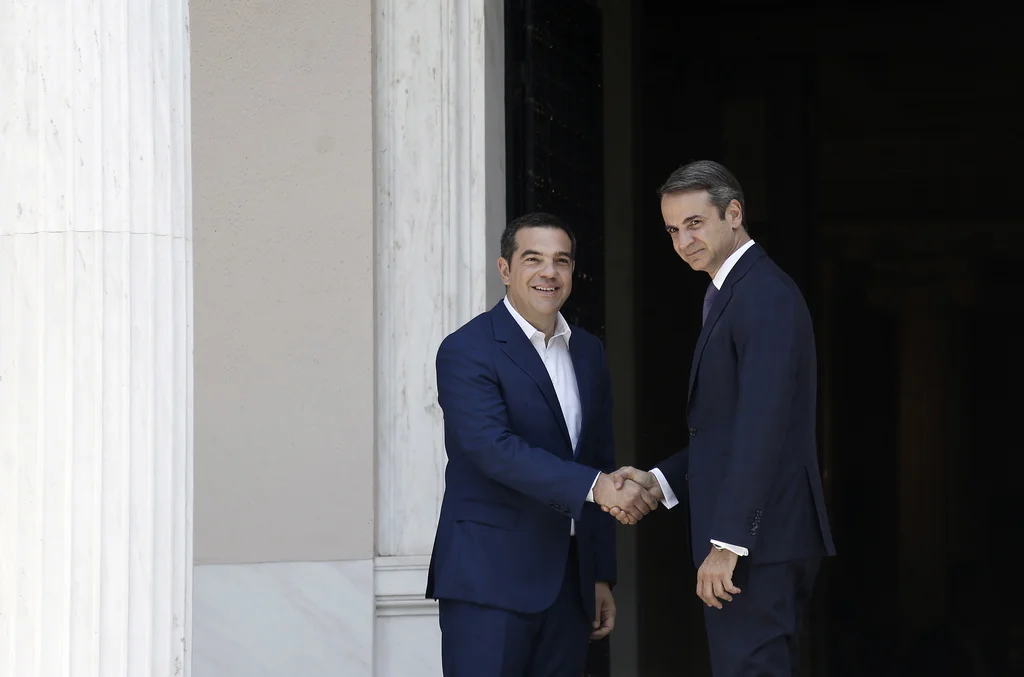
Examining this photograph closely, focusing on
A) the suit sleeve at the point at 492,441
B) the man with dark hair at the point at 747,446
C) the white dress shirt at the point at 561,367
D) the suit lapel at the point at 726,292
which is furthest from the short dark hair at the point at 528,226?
the suit lapel at the point at 726,292

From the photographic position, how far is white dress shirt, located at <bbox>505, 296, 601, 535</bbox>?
4078 millimetres

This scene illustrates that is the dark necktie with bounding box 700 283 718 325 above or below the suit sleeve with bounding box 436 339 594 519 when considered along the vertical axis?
above

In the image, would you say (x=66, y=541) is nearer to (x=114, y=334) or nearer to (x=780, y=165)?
(x=114, y=334)

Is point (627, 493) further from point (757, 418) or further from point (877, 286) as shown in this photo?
point (877, 286)

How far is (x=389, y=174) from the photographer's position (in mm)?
5012

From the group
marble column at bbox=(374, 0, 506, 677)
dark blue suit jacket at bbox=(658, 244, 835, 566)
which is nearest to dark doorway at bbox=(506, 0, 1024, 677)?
marble column at bbox=(374, 0, 506, 677)

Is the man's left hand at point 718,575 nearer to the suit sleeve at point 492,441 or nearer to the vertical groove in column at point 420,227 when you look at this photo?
the suit sleeve at point 492,441

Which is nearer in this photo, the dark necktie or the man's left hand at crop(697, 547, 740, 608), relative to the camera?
the man's left hand at crop(697, 547, 740, 608)

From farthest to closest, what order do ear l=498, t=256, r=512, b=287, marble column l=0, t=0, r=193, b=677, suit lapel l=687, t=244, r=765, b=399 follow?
ear l=498, t=256, r=512, b=287, suit lapel l=687, t=244, r=765, b=399, marble column l=0, t=0, r=193, b=677

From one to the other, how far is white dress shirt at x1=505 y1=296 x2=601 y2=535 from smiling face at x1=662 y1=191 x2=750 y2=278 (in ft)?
1.98

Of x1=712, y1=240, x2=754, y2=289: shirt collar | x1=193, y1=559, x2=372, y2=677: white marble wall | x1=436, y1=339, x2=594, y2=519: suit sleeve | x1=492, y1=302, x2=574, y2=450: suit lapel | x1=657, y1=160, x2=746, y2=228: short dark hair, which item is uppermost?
x1=657, y1=160, x2=746, y2=228: short dark hair

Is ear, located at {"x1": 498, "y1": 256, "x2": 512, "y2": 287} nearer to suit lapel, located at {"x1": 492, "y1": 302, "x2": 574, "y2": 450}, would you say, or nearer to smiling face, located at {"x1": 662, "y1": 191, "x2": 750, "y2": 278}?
suit lapel, located at {"x1": 492, "y1": 302, "x2": 574, "y2": 450}

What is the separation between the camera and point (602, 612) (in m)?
4.30

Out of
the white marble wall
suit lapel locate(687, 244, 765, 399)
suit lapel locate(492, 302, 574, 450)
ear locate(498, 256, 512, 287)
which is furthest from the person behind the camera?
the white marble wall
